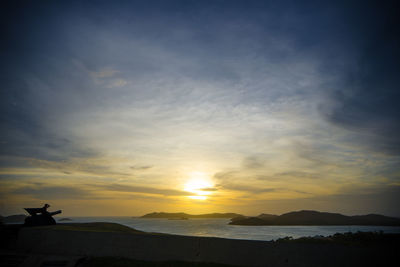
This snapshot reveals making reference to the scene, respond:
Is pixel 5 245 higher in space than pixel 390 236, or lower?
lower

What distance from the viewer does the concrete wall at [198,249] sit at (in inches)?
339

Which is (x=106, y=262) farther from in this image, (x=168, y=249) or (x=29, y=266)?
(x=29, y=266)

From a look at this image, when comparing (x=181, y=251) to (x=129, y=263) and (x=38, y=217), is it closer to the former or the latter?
(x=129, y=263)

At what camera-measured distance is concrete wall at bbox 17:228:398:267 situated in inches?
339

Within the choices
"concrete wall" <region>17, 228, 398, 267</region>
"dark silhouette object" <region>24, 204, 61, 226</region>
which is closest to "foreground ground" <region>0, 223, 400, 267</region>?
"concrete wall" <region>17, 228, 398, 267</region>

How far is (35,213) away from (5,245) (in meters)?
3.52

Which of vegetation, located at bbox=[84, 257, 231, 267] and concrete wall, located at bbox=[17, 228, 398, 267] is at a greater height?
concrete wall, located at bbox=[17, 228, 398, 267]

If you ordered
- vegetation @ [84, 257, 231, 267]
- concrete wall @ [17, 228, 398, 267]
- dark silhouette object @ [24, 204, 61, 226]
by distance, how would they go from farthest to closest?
1. dark silhouette object @ [24, 204, 61, 226]
2. vegetation @ [84, 257, 231, 267]
3. concrete wall @ [17, 228, 398, 267]

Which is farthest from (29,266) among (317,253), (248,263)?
(317,253)

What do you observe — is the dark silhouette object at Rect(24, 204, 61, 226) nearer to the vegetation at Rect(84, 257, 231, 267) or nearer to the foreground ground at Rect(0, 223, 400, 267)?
the foreground ground at Rect(0, 223, 400, 267)

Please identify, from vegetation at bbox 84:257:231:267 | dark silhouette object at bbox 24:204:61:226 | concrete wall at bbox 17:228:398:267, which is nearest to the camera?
concrete wall at bbox 17:228:398:267

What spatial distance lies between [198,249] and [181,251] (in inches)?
29.9

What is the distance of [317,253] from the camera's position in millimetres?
8797

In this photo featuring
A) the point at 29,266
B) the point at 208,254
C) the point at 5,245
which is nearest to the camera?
the point at 208,254
